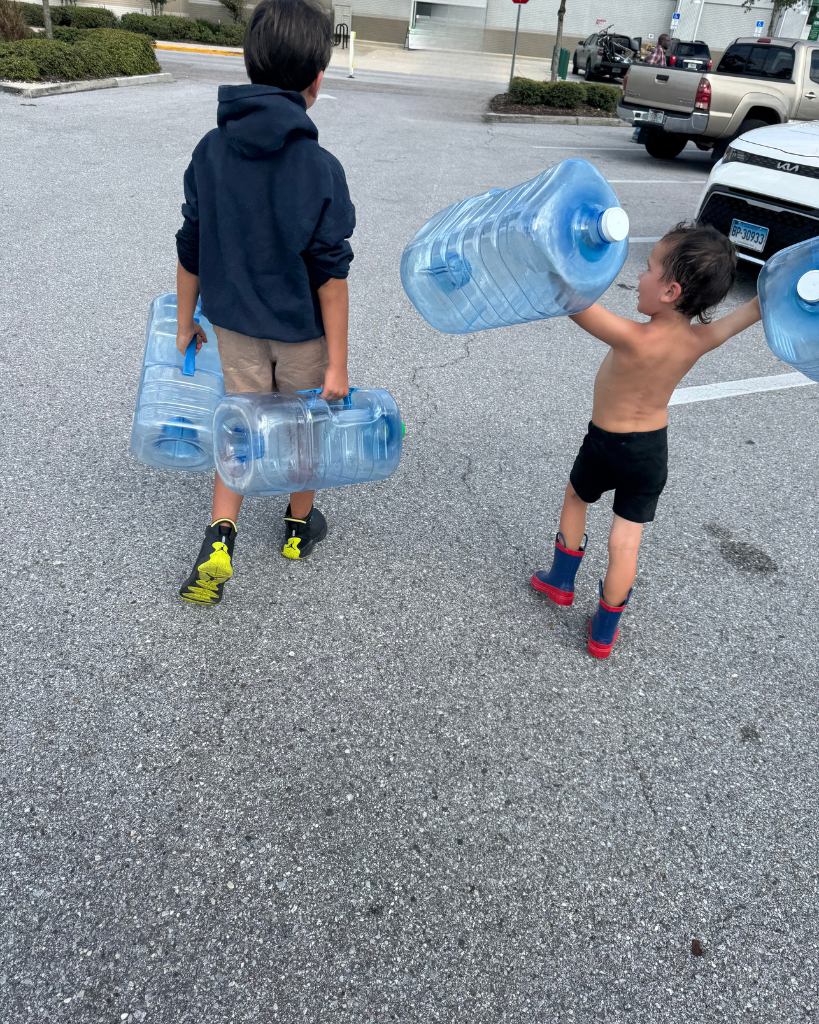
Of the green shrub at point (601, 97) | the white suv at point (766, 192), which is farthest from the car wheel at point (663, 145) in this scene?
the white suv at point (766, 192)

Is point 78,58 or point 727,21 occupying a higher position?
point 727,21

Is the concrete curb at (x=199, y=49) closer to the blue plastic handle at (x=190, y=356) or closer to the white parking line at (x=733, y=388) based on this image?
the white parking line at (x=733, y=388)

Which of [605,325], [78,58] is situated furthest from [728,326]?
[78,58]

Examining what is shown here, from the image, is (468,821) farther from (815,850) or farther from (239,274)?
(239,274)

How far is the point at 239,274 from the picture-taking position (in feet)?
7.41

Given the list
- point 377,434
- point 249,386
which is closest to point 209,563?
point 249,386

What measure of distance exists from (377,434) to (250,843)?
1.54m

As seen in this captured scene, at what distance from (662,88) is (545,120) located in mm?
5377

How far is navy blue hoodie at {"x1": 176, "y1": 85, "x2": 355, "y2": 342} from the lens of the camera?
205cm

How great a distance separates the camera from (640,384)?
7.60 feet

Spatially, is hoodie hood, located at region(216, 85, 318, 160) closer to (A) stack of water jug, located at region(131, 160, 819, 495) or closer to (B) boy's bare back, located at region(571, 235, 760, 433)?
(A) stack of water jug, located at region(131, 160, 819, 495)

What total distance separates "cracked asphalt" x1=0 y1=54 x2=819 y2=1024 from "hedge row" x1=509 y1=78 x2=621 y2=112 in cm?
1524

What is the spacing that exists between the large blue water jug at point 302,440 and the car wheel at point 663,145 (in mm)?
11375

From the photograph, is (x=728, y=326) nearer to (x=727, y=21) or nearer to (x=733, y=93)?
(x=733, y=93)
